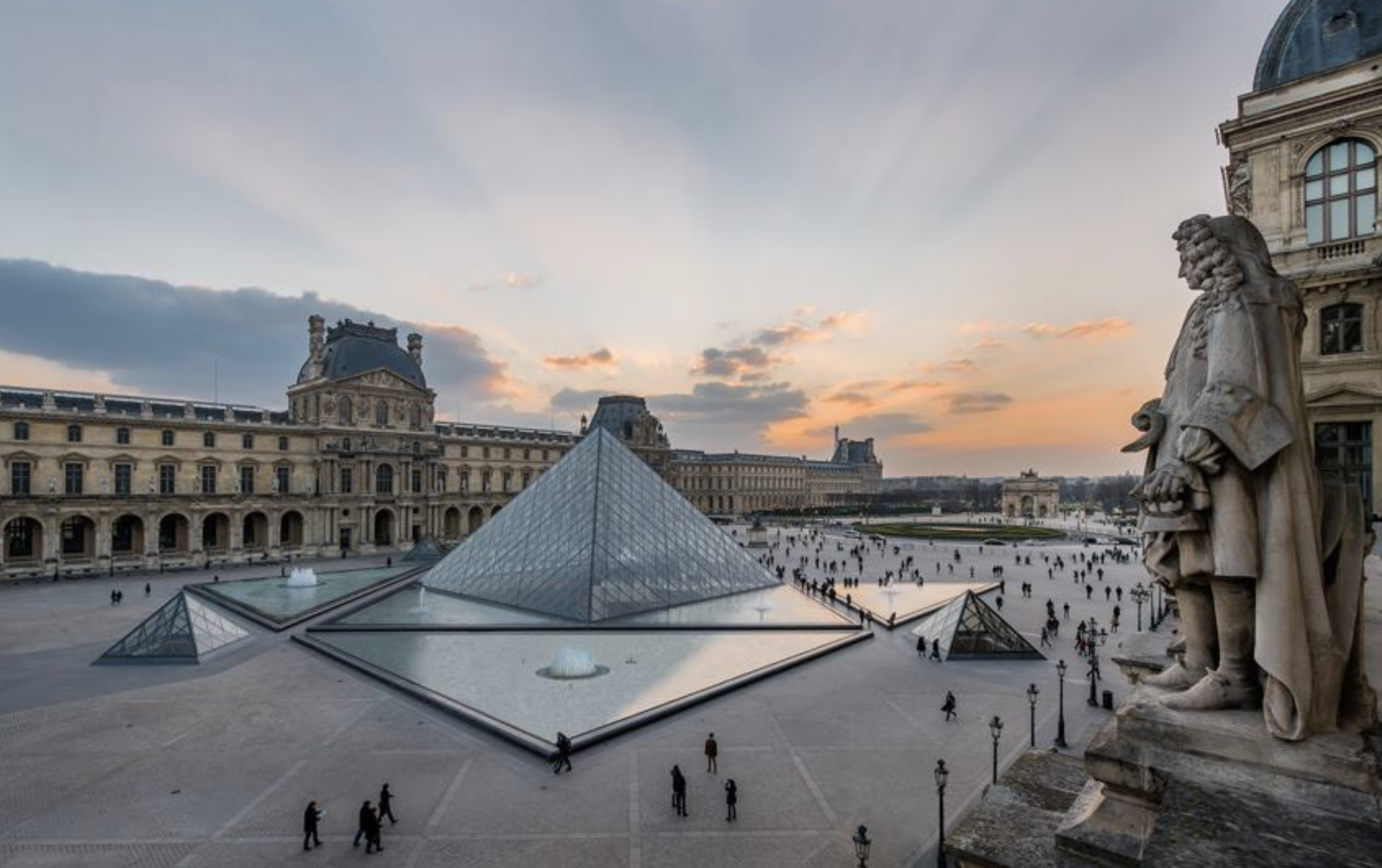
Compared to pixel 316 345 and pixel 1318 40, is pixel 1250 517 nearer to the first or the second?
pixel 1318 40

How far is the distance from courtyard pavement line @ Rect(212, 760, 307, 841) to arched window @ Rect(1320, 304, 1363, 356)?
22.5m

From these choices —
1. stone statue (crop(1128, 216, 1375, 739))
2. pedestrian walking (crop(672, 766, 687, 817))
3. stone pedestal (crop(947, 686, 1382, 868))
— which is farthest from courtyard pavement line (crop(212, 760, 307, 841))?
stone statue (crop(1128, 216, 1375, 739))

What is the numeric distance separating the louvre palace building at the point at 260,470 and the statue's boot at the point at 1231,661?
52159 millimetres

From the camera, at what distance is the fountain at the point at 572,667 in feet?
57.7

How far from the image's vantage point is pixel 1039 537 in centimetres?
6153

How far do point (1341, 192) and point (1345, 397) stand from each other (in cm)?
459

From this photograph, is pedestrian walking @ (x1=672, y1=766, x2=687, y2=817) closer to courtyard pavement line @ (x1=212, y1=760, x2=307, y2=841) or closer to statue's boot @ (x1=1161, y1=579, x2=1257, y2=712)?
courtyard pavement line @ (x1=212, y1=760, x2=307, y2=841)

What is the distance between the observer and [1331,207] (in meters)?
15.3

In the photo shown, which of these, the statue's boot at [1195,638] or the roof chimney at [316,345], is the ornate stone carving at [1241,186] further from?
the roof chimney at [316,345]

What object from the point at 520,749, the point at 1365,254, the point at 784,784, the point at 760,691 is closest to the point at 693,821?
the point at 784,784

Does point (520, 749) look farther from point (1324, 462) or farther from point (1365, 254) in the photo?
point (1365, 254)

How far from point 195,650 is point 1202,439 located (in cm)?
2486

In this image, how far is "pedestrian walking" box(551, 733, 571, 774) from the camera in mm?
12367

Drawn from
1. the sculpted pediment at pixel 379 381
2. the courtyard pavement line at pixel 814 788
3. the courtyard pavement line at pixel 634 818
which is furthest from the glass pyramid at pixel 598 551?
the sculpted pediment at pixel 379 381
